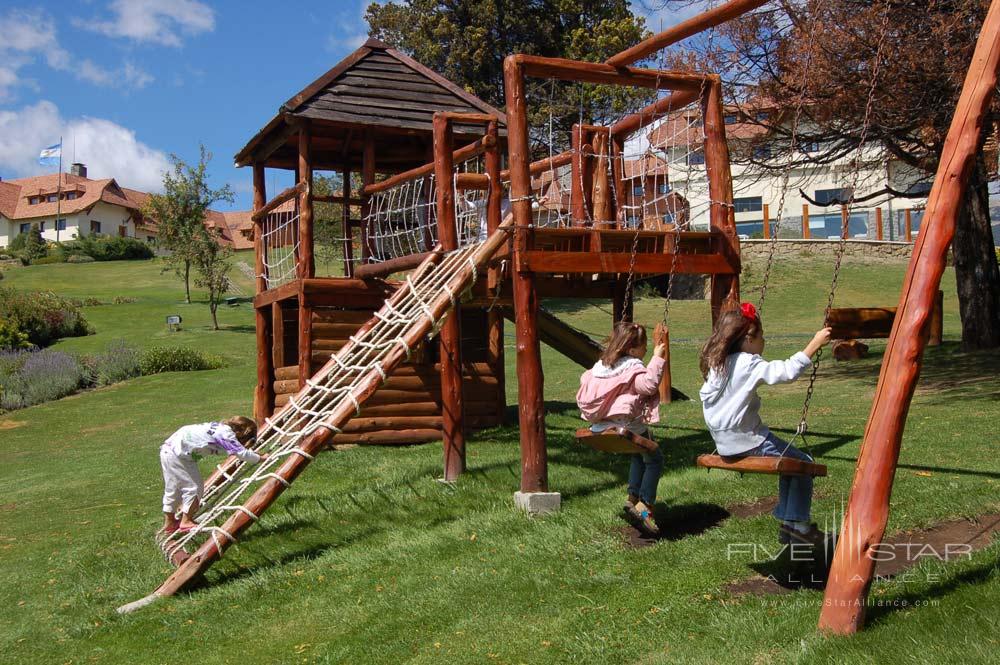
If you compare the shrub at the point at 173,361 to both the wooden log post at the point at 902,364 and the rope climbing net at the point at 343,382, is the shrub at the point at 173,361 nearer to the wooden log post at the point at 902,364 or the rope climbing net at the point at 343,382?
the rope climbing net at the point at 343,382

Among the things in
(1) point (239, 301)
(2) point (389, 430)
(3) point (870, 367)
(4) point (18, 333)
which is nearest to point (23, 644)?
(2) point (389, 430)

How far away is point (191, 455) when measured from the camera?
25.8ft

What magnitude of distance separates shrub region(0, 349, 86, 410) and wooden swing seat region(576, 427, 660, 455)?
20379 mm

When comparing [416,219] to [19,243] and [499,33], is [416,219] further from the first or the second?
[19,243]

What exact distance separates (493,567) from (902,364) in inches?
130

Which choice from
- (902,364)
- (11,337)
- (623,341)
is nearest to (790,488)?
(902,364)

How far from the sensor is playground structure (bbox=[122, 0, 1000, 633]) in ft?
17.2

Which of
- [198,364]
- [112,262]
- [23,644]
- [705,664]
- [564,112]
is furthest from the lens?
[112,262]

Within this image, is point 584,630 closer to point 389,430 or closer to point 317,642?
point 317,642

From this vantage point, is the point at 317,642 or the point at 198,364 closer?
the point at 317,642

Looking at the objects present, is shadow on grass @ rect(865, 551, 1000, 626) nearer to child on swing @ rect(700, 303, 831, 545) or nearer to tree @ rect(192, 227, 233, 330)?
child on swing @ rect(700, 303, 831, 545)

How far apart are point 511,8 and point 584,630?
117 feet

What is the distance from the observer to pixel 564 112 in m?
32.3

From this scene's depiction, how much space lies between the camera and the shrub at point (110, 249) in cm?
6619
